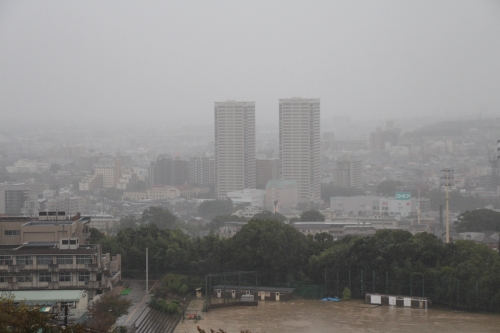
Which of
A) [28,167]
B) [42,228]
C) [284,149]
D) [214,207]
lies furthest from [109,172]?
[42,228]

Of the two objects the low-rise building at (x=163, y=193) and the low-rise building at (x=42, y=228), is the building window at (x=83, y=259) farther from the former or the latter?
the low-rise building at (x=163, y=193)

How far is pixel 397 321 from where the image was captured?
286 inches

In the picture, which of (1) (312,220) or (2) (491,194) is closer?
(1) (312,220)

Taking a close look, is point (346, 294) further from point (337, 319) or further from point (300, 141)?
point (300, 141)

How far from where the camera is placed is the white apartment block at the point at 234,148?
27.8 meters

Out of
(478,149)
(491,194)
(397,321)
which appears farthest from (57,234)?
(478,149)

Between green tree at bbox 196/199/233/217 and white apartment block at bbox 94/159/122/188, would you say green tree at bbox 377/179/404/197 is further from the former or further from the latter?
white apartment block at bbox 94/159/122/188

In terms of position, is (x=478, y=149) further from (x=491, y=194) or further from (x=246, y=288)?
(x=246, y=288)

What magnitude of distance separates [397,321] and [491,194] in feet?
66.4

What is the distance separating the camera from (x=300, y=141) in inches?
1097

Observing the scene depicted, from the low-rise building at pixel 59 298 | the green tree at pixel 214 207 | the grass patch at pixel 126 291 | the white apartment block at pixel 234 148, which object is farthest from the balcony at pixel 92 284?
the white apartment block at pixel 234 148

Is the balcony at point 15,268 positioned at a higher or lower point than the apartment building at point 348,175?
lower

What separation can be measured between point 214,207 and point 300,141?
4884mm

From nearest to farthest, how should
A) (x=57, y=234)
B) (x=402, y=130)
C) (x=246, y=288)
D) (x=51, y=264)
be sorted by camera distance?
(x=51, y=264)
(x=57, y=234)
(x=246, y=288)
(x=402, y=130)
